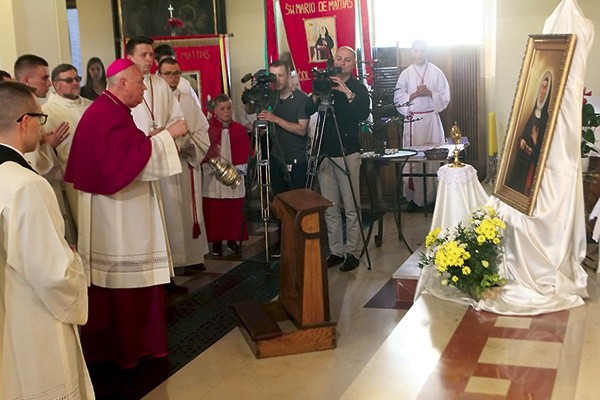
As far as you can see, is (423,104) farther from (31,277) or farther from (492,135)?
(31,277)

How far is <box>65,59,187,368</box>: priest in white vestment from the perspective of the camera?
4.70 metres

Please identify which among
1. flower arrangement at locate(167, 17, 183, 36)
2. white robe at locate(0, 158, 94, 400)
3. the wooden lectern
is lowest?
the wooden lectern

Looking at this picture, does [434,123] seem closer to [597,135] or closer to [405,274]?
[597,135]

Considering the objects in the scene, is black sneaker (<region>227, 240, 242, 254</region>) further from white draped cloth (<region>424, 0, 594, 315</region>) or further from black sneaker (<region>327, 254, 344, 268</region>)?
white draped cloth (<region>424, 0, 594, 315</region>)

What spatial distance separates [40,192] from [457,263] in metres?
2.64

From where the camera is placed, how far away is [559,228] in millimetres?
5055

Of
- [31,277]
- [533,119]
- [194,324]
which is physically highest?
[533,119]

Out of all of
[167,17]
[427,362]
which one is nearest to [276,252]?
[427,362]

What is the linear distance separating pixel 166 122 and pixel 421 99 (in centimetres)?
432

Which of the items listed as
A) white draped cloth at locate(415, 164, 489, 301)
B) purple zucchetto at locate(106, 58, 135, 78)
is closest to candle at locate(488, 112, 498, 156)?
A: white draped cloth at locate(415, 164, 489, 301)

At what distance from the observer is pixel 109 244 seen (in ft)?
15.9

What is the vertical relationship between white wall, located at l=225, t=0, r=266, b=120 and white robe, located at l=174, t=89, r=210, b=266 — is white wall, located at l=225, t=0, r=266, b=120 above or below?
above

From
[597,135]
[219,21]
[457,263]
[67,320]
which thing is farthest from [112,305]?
[219,21]

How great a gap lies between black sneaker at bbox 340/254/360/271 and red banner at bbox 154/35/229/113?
4.50 metres
